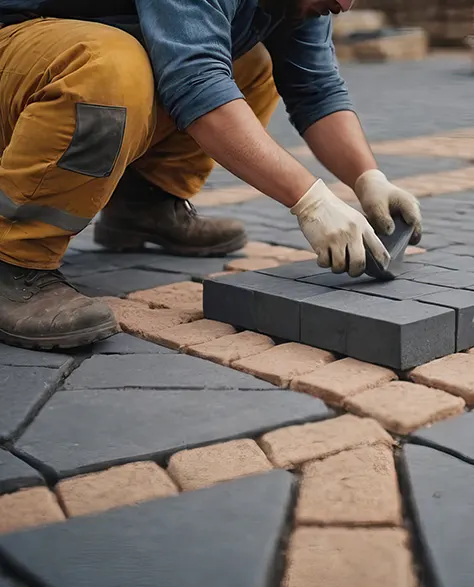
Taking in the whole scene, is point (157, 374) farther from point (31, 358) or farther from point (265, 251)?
point (265, 251)

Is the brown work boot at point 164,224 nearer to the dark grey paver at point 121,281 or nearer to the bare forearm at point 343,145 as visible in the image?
the dark grey paver at point 121,281

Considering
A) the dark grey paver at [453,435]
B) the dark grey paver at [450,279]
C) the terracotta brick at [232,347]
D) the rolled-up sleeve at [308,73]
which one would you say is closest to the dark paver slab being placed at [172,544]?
the dark grey paver at [453,435]

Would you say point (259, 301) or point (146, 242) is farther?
point (146, 242)

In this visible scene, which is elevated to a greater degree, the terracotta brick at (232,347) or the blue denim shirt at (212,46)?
the blue denim shirt at (212,46)

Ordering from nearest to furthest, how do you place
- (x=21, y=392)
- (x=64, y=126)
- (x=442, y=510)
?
(x=442, y=510) < (x=21, y=392) < (x=64, y=126)

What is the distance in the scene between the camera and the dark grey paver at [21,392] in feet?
6.20

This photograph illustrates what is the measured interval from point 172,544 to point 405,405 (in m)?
0.69

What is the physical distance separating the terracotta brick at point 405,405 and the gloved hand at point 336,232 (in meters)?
0.44

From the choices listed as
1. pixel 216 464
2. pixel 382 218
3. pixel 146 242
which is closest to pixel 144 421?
pixel 216 464

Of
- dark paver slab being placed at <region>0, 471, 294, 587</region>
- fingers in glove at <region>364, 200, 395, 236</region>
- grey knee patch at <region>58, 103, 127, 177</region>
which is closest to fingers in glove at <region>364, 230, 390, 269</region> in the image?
fingers in glove at <region>364, 200, 395, 236</region>

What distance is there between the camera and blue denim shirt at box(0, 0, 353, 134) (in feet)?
7.59

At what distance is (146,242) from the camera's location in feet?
11.8

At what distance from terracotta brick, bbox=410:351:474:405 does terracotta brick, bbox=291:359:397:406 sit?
7 centimetres

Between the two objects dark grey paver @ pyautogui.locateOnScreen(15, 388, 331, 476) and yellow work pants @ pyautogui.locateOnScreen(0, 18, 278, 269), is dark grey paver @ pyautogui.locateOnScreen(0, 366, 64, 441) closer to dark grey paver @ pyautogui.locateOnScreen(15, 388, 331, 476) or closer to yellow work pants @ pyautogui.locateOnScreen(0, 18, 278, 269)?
dark grey paver @ pyautogui.locateOnScreen(15, 388, 331, 476)
